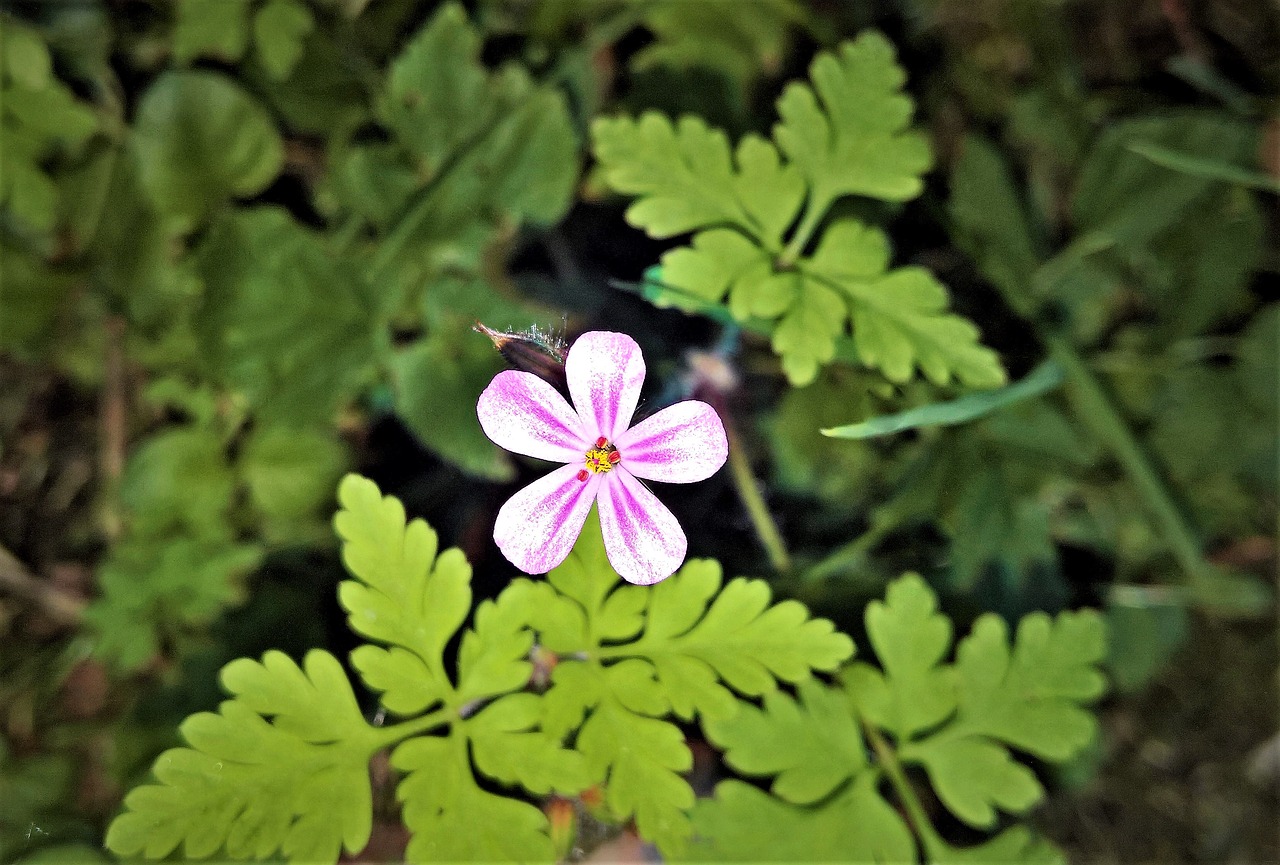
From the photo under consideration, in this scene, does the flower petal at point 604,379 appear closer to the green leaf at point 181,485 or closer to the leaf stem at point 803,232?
the leaf stem at point 803,232

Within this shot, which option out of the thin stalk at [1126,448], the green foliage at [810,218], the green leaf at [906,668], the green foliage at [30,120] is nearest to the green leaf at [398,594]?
the green foliage at [810,218]

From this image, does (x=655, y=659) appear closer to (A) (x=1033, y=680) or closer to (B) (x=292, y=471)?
(A) (x=1033, y=680)

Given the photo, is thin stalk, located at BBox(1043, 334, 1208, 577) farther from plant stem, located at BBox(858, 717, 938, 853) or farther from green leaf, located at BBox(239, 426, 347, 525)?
green leaf, located at BBox(239, 426, 347, 525)

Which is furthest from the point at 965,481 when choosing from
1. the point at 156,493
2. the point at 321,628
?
the point at 156,493

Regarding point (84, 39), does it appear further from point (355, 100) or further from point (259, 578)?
point (259, 578)

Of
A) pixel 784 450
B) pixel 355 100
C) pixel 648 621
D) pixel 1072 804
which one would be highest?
pixel 355 100

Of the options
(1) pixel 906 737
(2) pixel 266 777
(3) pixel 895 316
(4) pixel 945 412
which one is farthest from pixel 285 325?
(1) pixel 906 737
